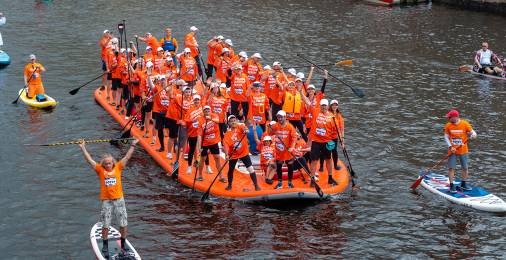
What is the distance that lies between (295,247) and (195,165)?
5114 mm

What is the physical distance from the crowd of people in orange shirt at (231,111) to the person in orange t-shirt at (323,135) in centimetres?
3

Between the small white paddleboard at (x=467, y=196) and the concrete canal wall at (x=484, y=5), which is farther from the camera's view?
the concrete canal wall at (x=484, y=5)

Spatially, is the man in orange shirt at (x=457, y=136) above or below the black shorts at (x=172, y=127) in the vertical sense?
above

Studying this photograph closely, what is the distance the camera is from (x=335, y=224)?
16.6 meters

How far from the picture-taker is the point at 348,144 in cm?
2247

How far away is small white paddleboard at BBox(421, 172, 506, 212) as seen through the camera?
56.3 ft

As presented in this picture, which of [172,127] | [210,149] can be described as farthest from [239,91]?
[210,149]

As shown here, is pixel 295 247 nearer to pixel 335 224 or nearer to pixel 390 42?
pixel 335 224

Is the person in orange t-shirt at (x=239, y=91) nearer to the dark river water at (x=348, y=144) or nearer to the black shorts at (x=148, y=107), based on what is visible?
the black shorts at (x=148, y=107)

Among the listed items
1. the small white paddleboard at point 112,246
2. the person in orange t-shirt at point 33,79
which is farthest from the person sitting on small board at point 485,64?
the small white paddleboard at point 112,246

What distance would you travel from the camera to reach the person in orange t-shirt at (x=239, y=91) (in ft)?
69.7

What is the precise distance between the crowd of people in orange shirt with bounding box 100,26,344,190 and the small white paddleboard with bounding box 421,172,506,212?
2.66m

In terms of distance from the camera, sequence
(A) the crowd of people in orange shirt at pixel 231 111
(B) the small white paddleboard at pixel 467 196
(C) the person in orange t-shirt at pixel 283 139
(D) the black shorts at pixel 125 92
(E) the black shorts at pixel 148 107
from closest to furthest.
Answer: (B) the small white paddleboard at pixel 467 196
(C) the person in orange t-shirt at pixel 283 139
(A) the crowd of people in orange shirt at pixel 231 111
(E) the black shorts at pixel 148 107
(D) the black shorts at pixel 125 92

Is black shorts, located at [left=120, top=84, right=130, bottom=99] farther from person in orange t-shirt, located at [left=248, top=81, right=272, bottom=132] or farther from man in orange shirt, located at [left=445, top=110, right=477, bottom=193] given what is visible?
man in orange shirt, located at [left=445, top=110, right=477, bottom=193]
